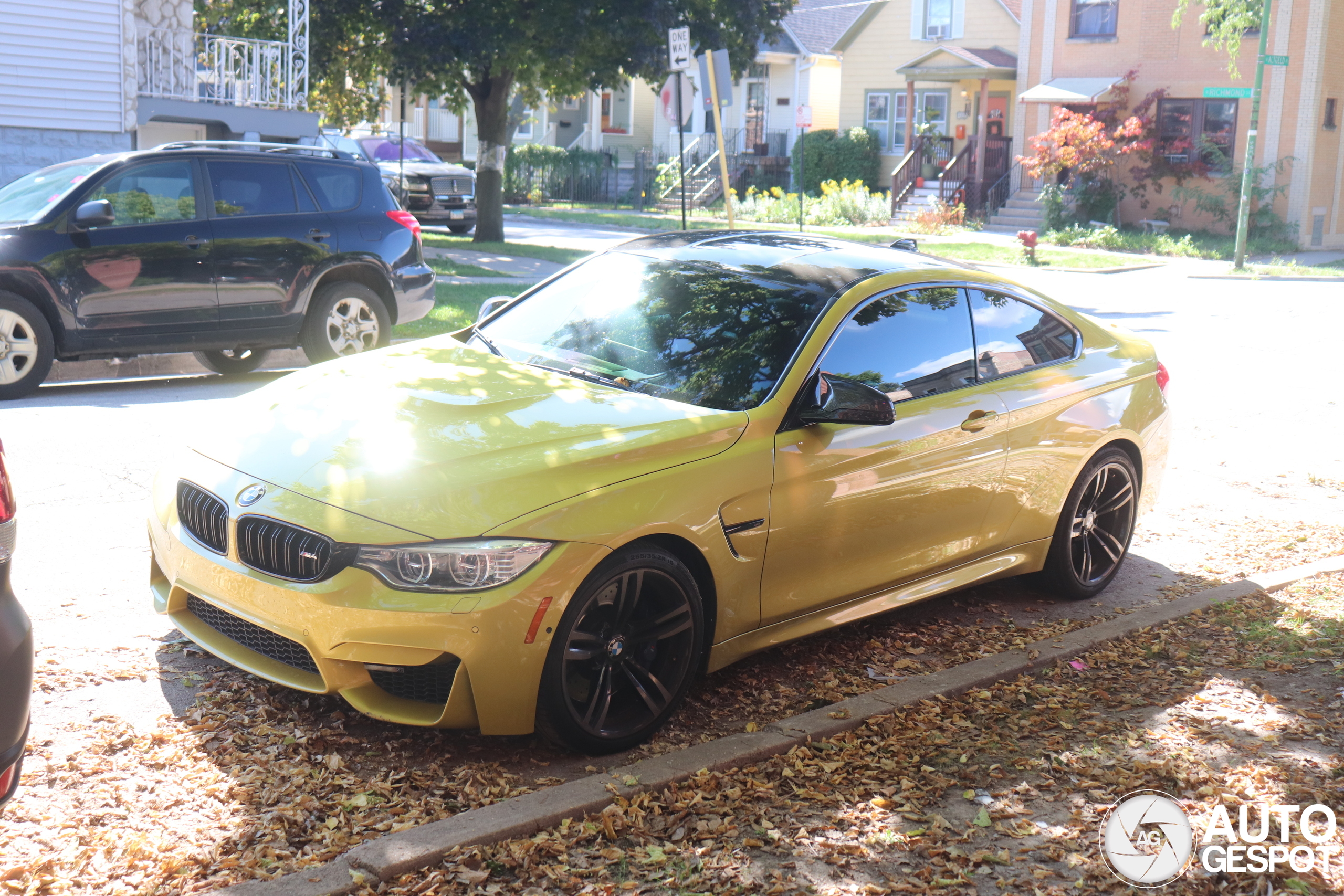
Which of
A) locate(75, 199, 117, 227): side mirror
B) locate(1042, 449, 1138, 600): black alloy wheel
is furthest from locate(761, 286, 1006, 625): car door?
locate(75, 199, 117, 227): side mirror

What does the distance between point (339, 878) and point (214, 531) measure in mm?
1394

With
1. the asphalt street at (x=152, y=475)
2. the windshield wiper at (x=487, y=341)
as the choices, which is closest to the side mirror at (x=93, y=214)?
the asphalt street at (x=152, y=475)

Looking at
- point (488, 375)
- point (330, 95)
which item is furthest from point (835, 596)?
point (330, 95)

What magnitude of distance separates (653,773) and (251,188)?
7.60 m

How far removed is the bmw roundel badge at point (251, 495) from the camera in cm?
411

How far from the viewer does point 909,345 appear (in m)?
5.22

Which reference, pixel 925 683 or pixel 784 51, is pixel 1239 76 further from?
pixel 925 683

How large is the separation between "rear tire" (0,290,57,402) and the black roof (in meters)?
5.30

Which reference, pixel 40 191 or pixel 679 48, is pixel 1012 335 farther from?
pixel 679 48

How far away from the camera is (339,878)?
3309 mm

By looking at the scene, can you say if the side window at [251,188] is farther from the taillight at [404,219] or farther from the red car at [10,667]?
the red car at [10,667]

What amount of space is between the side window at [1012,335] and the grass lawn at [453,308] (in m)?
6.18

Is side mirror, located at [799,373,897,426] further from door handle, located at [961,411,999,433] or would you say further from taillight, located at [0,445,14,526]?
taillight, located at [0,445,14,526]

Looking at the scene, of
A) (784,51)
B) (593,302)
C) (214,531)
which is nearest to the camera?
(214,531)
